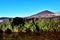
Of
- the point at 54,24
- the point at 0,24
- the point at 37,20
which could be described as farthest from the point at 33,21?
the point at 0,24

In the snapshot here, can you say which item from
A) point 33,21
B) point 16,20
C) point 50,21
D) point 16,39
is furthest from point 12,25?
point 16,39

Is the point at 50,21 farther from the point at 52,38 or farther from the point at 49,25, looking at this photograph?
the point at 52,38

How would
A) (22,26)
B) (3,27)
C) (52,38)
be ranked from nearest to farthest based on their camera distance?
(52,38), (22,26), (3,27)

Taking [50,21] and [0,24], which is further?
[0,24]

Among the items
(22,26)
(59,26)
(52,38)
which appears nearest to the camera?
(52,38)

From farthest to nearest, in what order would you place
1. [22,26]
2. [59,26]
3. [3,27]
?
[3,27], [22,26], [59,26]

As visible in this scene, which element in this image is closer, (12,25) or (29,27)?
(29,27)

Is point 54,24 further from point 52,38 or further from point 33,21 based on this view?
point 52,38

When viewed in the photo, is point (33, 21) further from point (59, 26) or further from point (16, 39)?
point (16, 39)
